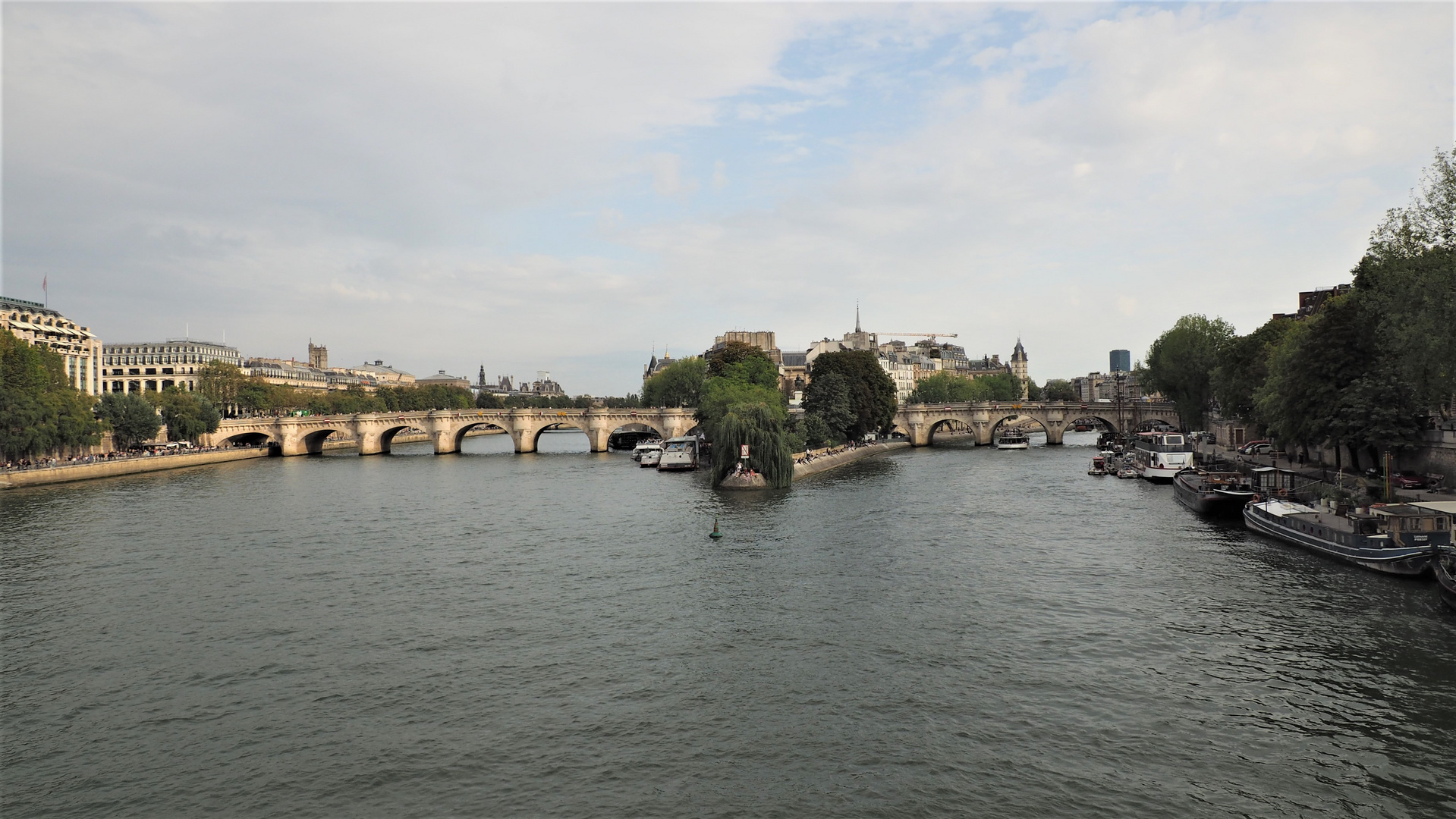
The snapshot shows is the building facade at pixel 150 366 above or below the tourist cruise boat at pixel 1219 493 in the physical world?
above

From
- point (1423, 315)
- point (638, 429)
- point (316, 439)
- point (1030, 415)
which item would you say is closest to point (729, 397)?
point (1423, 315)

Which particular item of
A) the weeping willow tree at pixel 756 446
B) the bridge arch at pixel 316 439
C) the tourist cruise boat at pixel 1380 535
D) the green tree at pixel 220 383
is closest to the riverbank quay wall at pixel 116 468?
the bridge arch at pixel 316 439

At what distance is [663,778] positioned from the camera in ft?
47.0

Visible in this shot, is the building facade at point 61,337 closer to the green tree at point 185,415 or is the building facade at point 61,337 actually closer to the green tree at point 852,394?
the green tree at point 185,415

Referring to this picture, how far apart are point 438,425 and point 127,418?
30.3 m

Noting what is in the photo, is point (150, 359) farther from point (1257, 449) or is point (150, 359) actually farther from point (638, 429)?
point (1257, 449)

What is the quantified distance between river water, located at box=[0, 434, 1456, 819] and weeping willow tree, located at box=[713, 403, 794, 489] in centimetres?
1729

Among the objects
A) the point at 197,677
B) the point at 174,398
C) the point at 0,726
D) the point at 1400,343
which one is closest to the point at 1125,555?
the point at 1400,343

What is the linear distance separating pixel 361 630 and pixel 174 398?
89.3 metres

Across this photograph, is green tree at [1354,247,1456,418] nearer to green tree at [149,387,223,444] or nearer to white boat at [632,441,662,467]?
white boat at [632,441,662,467]

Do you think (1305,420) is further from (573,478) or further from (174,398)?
(174,398)

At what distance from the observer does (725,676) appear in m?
18.9

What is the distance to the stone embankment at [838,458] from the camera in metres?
62.6

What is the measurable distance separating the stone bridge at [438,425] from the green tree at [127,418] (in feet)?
40.3
